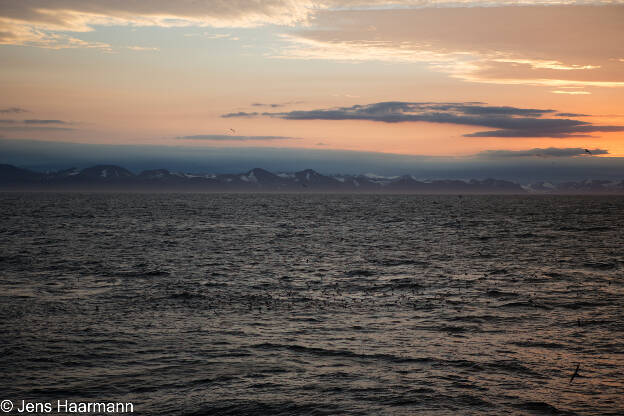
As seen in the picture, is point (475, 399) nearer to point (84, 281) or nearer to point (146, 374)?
point (146, 374)

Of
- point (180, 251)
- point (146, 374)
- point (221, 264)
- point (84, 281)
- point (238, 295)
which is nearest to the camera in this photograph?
point (146, 374)

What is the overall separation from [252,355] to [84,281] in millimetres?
19982

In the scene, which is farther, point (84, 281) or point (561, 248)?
point (561, 248)

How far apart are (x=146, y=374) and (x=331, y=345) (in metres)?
7.01

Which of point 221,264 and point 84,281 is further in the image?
point 221,264

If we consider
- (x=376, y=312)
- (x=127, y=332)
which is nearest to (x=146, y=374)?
(x=127, y=332)

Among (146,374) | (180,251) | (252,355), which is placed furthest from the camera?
(180,251)

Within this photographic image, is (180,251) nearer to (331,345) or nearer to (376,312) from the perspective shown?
→ (376,312)

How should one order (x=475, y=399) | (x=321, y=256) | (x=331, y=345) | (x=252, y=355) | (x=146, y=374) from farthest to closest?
(x=321, y=256) < (x=331, y=345) < (x=252, y=355) < (x=146, y=374) < (x=475, y=399)

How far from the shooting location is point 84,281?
33938 millimetres

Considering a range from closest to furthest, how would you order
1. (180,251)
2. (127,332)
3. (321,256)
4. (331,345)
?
(331,345), (127,332), (321,256), (180,251)

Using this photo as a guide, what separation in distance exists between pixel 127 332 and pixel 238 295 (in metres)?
8.71

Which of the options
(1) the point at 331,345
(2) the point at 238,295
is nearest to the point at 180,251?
(2) the point at 238,295

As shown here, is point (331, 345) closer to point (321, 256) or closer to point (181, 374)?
point (181, 374)
